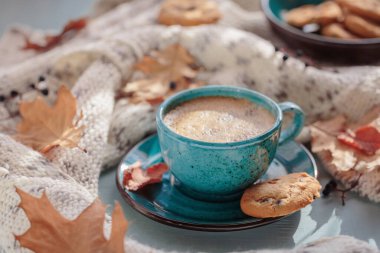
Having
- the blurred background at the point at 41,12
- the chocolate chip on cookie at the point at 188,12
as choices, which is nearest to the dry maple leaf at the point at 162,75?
the chocolate chip on cookie at the point at 188,12

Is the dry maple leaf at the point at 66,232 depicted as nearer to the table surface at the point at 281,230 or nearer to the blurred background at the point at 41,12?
the table surface at the point at 281,230

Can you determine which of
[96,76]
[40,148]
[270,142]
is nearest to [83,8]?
[96,76]

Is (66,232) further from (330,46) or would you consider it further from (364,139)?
(330,46)

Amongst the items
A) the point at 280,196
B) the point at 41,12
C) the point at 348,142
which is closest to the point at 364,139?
the point at 348,142

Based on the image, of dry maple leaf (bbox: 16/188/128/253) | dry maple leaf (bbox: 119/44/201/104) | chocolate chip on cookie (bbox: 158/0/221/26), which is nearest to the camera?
dry maple leaf (bbox: 16/188/128/253)

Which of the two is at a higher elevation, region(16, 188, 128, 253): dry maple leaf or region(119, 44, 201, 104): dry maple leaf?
region(16, 188, 128, 253): dry maple leaf

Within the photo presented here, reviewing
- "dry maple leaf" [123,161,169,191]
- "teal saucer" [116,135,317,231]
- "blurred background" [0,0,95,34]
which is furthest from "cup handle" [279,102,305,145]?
"blurred background" [0,0,95,34]

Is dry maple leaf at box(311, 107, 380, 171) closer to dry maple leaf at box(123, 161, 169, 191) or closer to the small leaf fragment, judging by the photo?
the small leaf fragment
